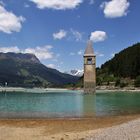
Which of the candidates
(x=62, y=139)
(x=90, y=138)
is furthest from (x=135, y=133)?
(x=62, y=139)

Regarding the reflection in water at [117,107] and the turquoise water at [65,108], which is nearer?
the turquoise water at [65,108]

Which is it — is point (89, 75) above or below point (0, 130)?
above

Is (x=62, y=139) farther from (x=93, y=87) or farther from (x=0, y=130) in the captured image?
(x=93, y=87)

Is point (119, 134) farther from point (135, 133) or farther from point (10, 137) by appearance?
point (10, 137)

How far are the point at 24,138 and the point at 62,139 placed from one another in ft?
8.04

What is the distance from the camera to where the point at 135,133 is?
2178 centimetres

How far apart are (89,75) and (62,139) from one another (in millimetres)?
174991

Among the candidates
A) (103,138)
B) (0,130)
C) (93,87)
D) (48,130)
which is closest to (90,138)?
(103,138)

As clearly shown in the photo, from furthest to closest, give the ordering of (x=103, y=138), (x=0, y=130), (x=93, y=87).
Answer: (x=93, y=87), (x=0, y=130), (x=103, y=138)

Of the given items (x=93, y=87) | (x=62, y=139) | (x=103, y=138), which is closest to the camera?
(x=103, y=138)

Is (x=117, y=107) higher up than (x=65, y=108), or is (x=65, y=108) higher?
(x=117, y=107)

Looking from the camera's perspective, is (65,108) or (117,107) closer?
(65,108)

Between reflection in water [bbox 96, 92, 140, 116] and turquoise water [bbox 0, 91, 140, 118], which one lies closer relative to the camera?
turquoise water [bbox 0, 91, 140, 118]

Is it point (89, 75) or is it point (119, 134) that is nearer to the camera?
point (119, 134)
